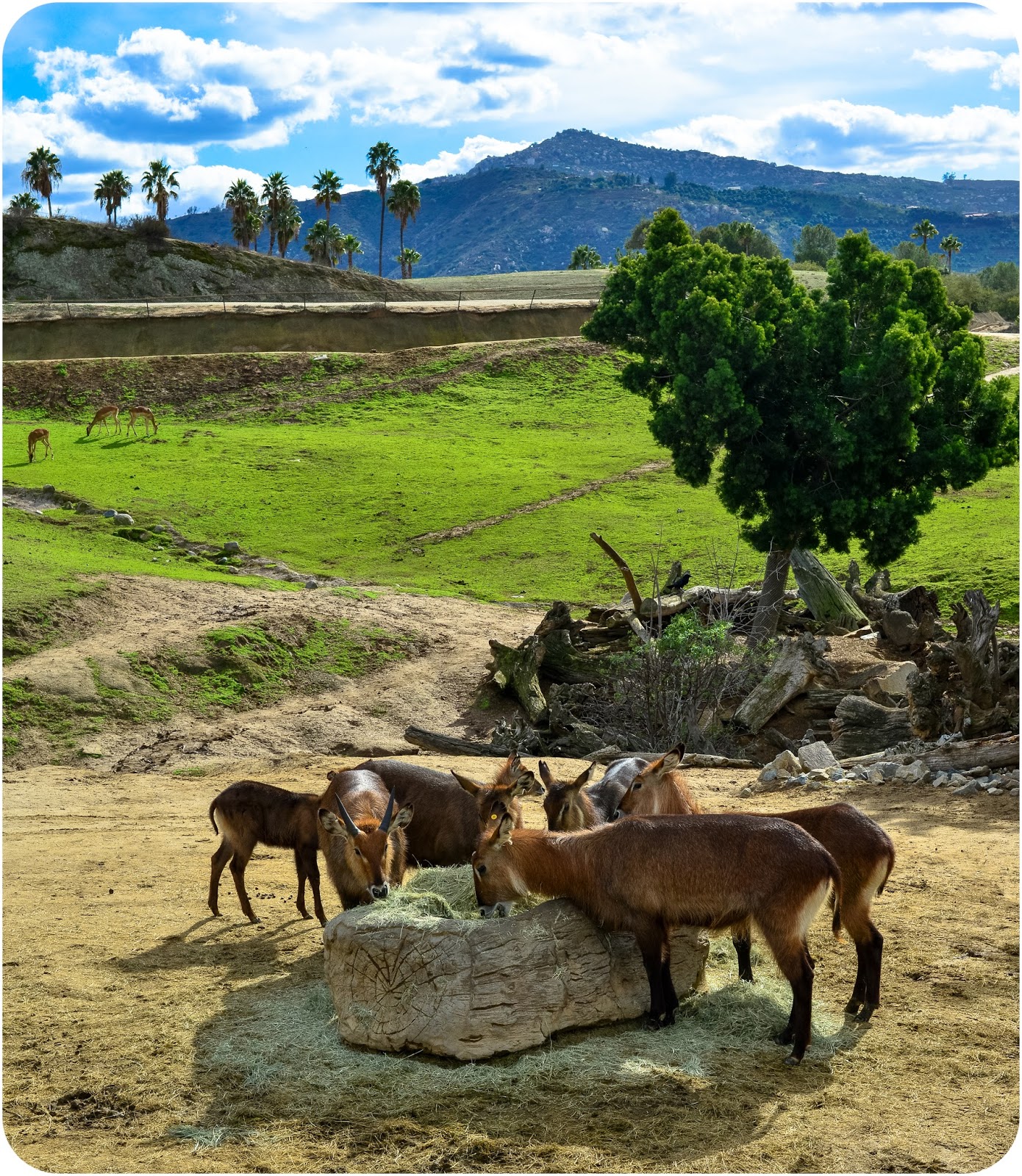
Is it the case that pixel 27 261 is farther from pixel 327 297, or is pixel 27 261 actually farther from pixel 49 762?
pixel 49 762

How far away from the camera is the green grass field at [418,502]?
89.7 feet

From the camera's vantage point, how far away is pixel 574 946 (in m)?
7.29

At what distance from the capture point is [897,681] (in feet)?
58.0

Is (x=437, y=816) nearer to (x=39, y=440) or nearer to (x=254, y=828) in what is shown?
(x=254, y=828)

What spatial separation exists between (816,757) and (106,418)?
33901 millimetres

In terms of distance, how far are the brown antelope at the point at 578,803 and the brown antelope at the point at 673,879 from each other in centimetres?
74

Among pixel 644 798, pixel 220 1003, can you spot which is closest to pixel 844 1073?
pixel 644 798

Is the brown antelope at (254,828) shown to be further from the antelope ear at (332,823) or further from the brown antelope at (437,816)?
the antelope ear at (332,823)

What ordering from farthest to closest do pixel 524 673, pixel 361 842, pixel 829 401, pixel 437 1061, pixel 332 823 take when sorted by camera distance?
pixel 829 401 < pixel 524 673 < pixel 332 823 < pixel 361 842 < pixel 437 1061

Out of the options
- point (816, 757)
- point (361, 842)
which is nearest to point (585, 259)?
point (816, 757)

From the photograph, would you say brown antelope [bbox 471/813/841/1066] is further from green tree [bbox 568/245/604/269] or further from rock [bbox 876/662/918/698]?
green tree [bbox 568/245/604/269]

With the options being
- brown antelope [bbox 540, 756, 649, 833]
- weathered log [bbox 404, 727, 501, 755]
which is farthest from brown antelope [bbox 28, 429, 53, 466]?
brown antelope [bbox 540, 756, 649, 833]

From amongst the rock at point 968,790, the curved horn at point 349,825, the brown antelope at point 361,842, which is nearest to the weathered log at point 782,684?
the rock at point 968,790

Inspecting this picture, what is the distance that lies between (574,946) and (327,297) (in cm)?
6295
